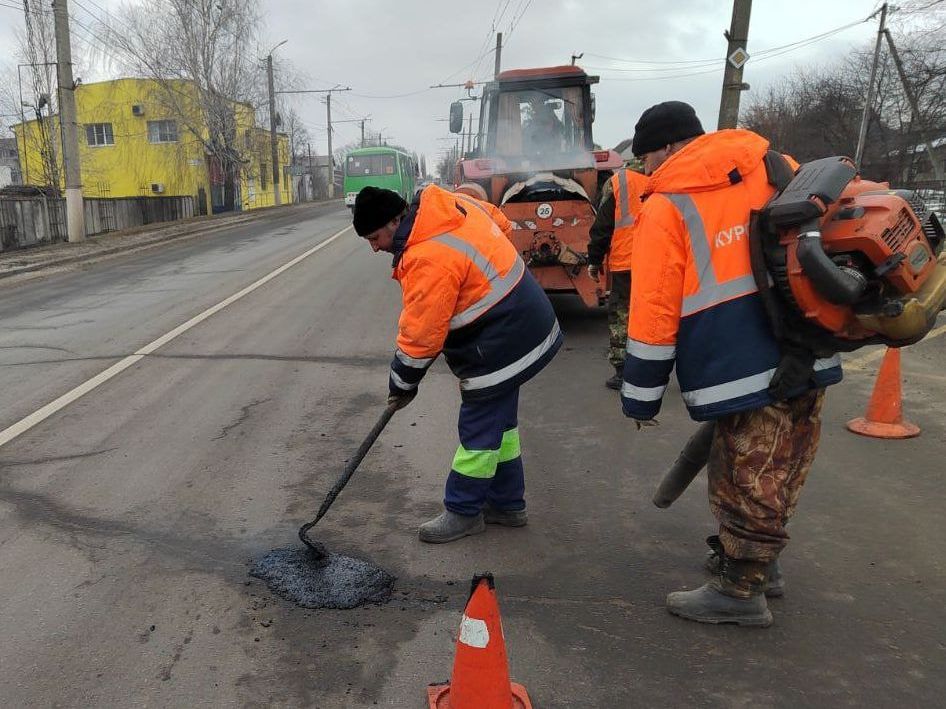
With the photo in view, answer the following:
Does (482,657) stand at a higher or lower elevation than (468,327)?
lower

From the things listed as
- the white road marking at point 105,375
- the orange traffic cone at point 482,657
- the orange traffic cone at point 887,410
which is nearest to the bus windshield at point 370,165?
the white road marking at point 105,375

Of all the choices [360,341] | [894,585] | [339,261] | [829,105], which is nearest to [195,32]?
[339,261]

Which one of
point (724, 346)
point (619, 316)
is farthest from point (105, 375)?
point (724, 346)

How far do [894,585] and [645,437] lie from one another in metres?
1.92

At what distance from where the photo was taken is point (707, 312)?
2482mm

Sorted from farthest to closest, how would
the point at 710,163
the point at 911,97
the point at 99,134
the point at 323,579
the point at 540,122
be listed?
1. the point at 99,134
2. the point at 911,97
3. the point at 540,122
4. the point at 323,579
5. the point at 710,163

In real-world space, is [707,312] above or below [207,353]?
above

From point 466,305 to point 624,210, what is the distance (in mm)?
2742

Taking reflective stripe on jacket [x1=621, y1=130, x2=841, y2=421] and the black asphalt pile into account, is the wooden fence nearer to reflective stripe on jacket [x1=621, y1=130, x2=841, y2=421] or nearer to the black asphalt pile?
the black asphalt pile

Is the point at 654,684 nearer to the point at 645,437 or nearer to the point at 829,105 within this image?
the point at 645,437

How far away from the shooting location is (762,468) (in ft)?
Answer: 8.54

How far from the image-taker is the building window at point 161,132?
3772 centimetres

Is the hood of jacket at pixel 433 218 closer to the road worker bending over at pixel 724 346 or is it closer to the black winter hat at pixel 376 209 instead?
the black winter hat at pixel 376 209

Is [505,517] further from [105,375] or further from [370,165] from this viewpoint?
[370,165]
